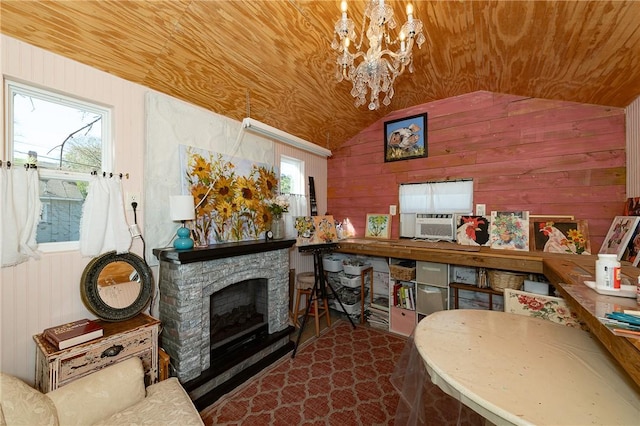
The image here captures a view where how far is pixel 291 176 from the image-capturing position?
3.64 m

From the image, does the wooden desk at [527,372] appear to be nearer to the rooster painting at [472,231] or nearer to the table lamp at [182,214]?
the rooster painting at [472,231]

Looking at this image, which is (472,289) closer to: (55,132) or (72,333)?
(72,333)

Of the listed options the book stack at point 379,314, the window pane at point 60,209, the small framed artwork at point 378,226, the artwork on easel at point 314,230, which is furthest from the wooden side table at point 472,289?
the window pane at point 60,209

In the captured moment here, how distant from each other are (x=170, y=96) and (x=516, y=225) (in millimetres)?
3546

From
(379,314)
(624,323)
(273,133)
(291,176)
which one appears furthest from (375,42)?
(379,314)

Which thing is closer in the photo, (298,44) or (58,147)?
(58,147)

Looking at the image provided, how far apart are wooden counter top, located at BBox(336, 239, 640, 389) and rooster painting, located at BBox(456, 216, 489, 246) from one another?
0.45 feet

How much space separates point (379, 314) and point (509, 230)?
174cm

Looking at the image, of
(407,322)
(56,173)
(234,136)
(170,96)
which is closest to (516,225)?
(407,322)

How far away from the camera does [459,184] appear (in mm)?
3064

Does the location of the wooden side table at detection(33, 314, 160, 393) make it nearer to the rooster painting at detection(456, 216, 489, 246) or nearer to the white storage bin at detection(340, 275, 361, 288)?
the white storage bin at detection(340, 275, 361, 288)

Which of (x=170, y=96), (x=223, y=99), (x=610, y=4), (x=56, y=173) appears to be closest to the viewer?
(x=610, y=4)

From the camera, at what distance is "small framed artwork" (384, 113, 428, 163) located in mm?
3303

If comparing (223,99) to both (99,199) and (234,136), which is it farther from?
(99,199)
